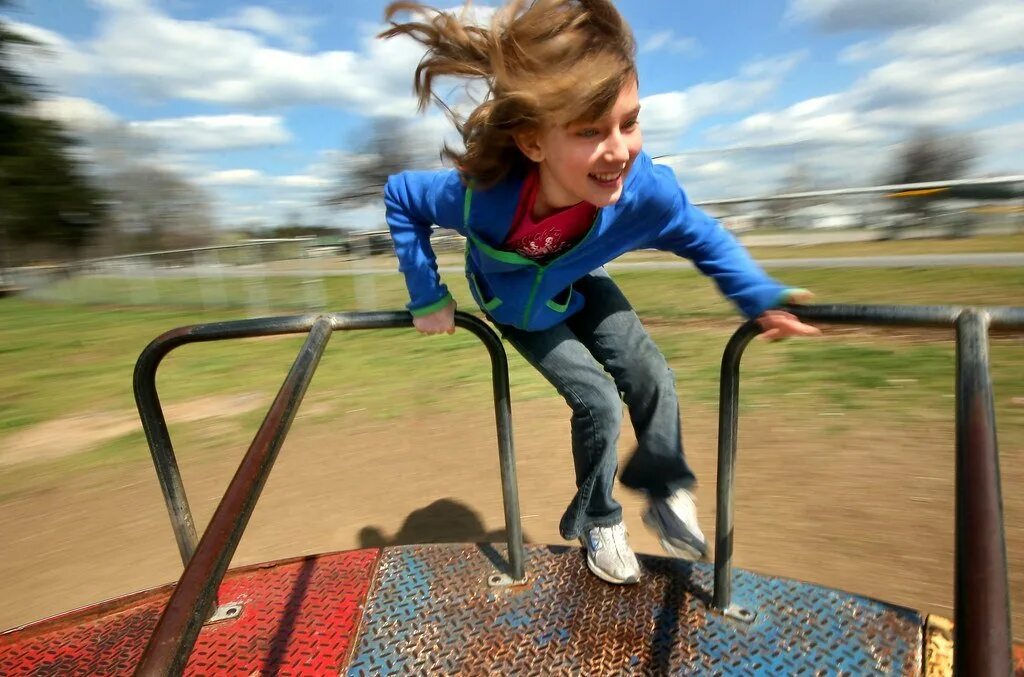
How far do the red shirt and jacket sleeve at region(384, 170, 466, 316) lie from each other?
0.15 metres

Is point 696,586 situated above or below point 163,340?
below

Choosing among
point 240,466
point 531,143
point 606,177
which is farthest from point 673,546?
point 240,466

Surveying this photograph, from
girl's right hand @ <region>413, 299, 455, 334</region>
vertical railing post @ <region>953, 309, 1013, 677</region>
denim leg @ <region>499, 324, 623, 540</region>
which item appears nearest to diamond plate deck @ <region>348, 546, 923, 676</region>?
denim leg @ <region>499, 324, 623, 540</region>

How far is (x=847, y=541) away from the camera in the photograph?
2.08 metres

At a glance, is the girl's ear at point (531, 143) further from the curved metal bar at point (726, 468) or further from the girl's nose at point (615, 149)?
the curved metal bar at point (726, 468)

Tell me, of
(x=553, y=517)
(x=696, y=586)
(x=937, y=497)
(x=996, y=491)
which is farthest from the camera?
(x=553, y=517)

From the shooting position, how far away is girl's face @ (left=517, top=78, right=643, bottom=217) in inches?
52.2

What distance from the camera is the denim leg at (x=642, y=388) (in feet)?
5.11

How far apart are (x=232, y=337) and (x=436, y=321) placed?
44 centimetres

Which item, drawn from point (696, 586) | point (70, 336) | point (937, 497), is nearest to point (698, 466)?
point (937, 497)

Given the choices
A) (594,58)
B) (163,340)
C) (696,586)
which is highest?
(594,58)

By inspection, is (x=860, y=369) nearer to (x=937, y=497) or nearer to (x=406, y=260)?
(x=937, y=497)

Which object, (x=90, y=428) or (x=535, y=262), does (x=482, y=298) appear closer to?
(x=535, y=262)

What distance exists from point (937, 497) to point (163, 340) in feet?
7.83
